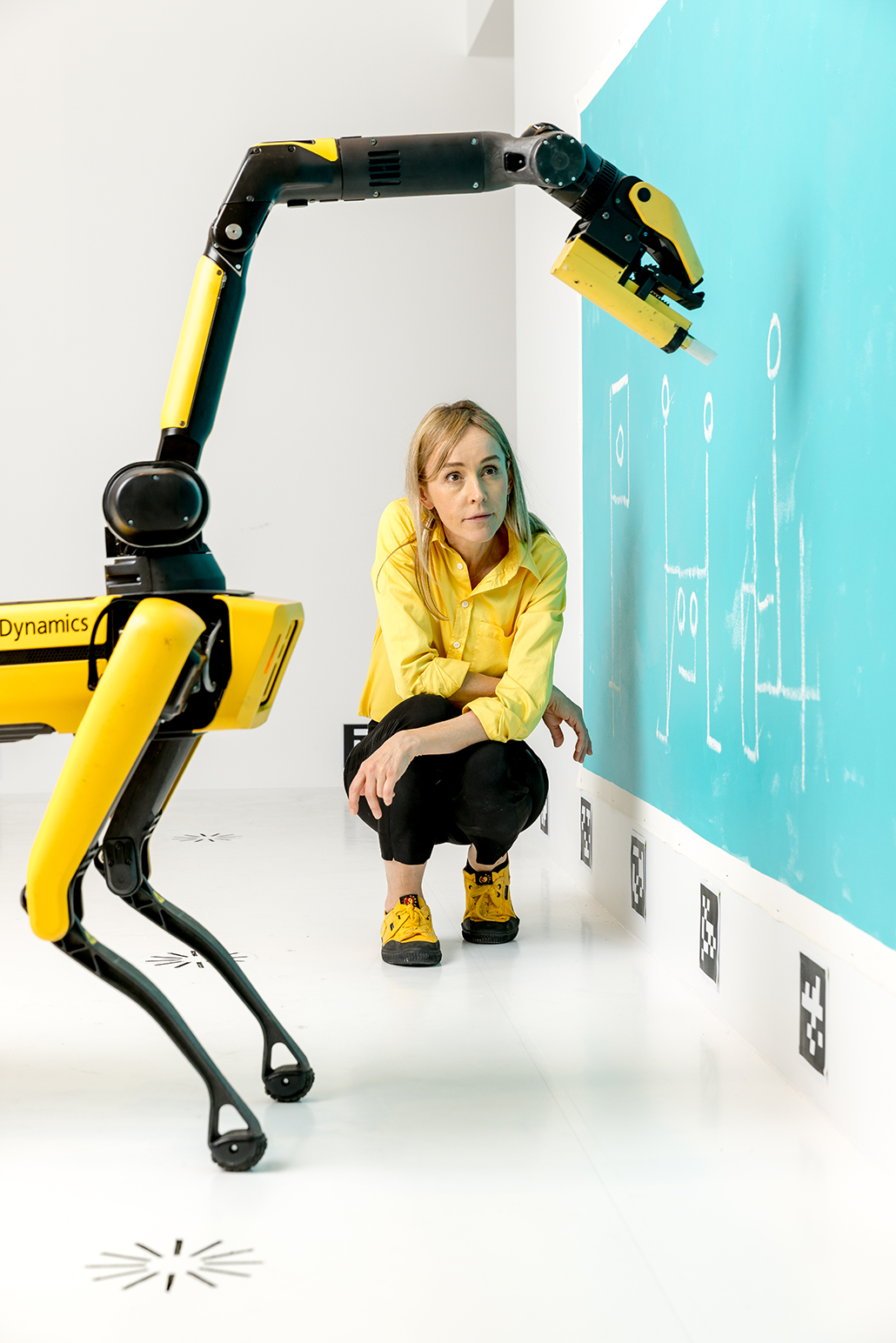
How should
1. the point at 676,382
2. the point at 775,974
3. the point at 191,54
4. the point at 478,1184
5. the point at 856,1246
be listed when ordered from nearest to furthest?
the point at 856,1246
the point at 478,1184
the point at 775,974
the point at 676,382
the point at 191,54

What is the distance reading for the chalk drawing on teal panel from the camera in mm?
1003

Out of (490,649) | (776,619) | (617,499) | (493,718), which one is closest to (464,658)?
(490,649)

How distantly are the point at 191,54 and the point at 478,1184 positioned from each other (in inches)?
115

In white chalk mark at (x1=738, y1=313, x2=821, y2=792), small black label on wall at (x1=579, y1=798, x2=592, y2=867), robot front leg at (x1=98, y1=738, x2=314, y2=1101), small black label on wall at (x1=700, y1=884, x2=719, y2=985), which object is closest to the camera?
robot front leg at (x1=98, y1=738, x2=314, y2=1101)

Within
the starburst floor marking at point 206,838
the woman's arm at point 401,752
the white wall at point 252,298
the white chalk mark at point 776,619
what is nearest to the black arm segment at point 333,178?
the white chalk mark at point 776,619

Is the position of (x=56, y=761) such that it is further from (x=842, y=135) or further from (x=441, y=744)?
(x=842, y=135)

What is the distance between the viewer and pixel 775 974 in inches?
48.4

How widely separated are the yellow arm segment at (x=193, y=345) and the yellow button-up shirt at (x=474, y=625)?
2.26 ft

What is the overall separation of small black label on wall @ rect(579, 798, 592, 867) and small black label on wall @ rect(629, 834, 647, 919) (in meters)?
0.25

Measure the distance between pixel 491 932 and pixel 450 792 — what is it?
0.22m

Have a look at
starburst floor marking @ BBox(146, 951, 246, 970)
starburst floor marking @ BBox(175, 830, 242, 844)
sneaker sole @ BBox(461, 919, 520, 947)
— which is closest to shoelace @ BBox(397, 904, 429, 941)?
sneaker sole @ BBox(461, 919, 520, 947)

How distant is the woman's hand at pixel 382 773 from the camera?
57.0 inches

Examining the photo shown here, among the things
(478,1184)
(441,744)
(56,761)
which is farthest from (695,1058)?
(56,761)

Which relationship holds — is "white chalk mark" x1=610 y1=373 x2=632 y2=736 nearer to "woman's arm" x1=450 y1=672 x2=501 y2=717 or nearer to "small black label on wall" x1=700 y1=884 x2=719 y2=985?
"woman's arm" x1=450 y1=672 x2=501 y2=717
